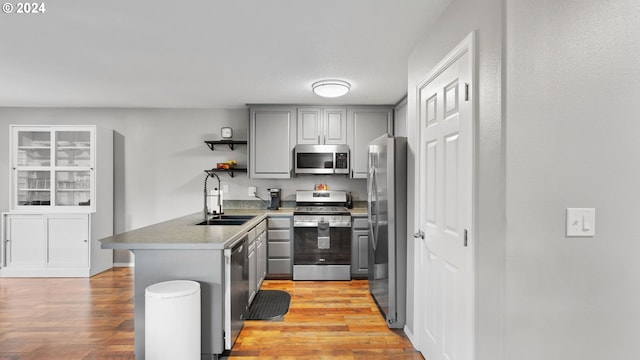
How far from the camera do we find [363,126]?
15.5 ft

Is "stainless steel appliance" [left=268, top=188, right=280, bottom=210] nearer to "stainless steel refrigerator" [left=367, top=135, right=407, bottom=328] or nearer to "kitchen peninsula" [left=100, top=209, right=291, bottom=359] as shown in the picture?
"stainless steel refrigerator" [left=367, top=135, right=407, bottom=328]

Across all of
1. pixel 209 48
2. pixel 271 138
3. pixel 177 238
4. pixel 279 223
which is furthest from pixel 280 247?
pixel 209 48

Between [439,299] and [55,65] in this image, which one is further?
[55,65]

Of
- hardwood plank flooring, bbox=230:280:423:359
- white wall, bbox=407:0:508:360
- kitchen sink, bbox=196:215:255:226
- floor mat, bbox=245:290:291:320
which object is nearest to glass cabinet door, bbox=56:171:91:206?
kitchen sink, bbox=196:215:255:226

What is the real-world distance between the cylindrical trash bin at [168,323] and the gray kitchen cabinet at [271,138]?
270 cm

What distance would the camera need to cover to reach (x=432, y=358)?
228 cm

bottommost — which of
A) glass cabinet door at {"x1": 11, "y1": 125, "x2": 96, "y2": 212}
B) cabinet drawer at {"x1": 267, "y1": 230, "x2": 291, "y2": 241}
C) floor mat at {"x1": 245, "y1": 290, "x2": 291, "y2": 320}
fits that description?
floor mat at {"x1": 245, "y1": 290, "x2": 291, "y2": 320}

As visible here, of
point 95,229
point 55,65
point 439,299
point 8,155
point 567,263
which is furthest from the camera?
point 8,155

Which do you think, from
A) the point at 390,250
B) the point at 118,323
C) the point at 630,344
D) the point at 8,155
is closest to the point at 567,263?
the point at 630,344

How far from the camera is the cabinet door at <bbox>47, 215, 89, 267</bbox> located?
445 centimetres

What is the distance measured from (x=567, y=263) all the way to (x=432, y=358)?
1.25 m

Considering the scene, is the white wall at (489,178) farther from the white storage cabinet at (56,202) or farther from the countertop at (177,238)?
the white storage cabinet at (56,202)

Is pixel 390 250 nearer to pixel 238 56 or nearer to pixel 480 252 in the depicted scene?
pixel 480 252

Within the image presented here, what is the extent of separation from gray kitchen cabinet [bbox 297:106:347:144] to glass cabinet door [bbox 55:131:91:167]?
2896mm
